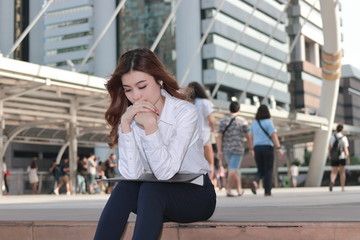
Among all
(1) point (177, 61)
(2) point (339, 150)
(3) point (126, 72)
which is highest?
(1) point (177, 61)

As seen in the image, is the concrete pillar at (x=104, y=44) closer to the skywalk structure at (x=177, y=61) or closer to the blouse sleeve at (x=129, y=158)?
the skywalk structure at (x=177, y=61)

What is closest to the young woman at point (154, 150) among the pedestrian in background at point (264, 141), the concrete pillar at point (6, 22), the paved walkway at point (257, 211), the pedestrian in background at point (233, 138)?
the paved walkway at point (257, 211)

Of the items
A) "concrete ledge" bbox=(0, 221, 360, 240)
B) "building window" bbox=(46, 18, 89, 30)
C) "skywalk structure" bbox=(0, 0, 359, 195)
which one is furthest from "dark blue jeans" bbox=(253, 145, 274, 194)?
"building window" bbox=(46, 18, 89, 30)

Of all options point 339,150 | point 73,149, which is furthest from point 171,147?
point 73,149

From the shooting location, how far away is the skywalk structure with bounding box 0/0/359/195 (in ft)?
56.7

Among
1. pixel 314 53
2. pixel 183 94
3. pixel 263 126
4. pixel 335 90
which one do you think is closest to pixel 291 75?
pixel 314 53

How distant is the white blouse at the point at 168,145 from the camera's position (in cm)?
277

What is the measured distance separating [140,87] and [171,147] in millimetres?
356

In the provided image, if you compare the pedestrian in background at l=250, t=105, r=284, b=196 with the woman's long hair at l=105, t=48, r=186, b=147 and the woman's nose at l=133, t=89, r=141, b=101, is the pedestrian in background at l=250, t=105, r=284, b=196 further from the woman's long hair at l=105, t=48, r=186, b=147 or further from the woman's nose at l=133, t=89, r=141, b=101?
the woman's nose at l=133, t=89, r=141, b=101

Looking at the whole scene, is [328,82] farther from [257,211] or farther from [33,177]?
[257,211]

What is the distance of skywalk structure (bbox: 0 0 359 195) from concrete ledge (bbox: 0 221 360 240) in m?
10.8

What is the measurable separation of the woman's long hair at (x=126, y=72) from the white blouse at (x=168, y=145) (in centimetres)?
10

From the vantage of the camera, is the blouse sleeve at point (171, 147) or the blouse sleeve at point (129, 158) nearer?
the blouse sleeve at point (171, 147)

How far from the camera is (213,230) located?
2.93 m
